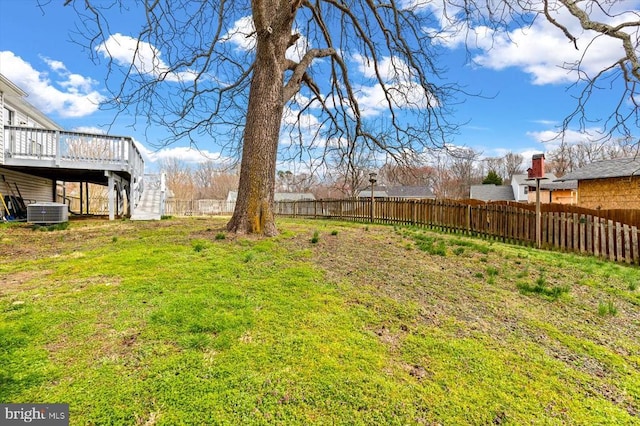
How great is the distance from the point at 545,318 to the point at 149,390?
3746 mm

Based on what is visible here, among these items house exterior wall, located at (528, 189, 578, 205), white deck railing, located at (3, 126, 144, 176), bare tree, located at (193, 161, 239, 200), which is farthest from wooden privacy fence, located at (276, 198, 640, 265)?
bare tree, located at (193, 161, 239, 200)

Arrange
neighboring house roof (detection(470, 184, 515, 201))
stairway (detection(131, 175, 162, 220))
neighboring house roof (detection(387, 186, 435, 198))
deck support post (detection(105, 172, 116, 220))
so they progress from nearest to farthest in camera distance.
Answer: deck support post (detection(105, 172, 116, 220)), stairway (detection(131, 175, 162, 220)), neighboring house roof (detection(470, 184, 515, 201)), neighboring house roof (detection(387, 186, 435, 198))

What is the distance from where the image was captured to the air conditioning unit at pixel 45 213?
8.98 meters

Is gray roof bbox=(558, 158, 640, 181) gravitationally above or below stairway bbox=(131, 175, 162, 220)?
above

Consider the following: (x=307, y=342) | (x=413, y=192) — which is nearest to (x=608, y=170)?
(x=307, y=342)

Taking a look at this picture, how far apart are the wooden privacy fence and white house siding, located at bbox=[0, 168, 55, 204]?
15.2m

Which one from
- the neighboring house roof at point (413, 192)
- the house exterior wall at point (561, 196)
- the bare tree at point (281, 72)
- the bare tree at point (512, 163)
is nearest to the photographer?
the bare tree at point (281, 72)

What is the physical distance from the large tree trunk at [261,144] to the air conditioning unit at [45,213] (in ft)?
22.8

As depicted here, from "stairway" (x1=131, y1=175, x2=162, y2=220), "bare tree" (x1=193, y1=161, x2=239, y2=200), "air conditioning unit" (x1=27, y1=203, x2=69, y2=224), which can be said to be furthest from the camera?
"bare tree" (x1=193, y1=161, x2=239, y2=200)

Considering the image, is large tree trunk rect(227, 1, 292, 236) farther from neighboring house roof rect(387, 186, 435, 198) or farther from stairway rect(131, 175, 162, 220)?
neighboring house roof rect(387, 186, 435, 198)

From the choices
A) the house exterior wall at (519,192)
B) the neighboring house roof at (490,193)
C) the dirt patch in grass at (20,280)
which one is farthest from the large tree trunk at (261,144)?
the house exterior wall at (519,192)

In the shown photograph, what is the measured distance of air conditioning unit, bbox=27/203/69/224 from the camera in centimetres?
898

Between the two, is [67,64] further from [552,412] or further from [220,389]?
[552,412]

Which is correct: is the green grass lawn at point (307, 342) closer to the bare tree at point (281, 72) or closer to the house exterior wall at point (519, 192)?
the bare tree at point (281, 72)
